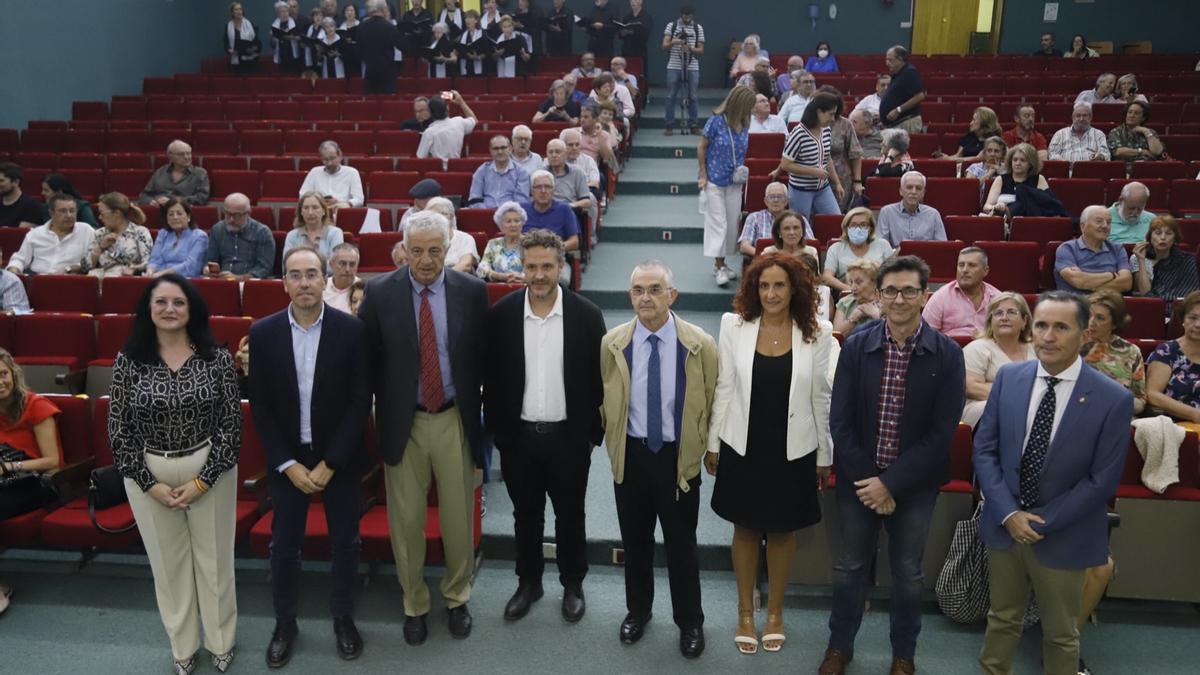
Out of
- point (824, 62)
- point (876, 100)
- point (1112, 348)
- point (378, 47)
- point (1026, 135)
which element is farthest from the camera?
point (824, 62)

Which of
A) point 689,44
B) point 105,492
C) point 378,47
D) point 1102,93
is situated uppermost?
point 689,44

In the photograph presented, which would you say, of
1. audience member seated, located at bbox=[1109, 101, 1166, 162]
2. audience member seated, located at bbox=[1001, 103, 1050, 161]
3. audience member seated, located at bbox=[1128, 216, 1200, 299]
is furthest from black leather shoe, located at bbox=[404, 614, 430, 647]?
audience member seated, located at bbox=[1109, 101, 1166, 162]

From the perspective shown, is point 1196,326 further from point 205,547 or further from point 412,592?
point 205,547

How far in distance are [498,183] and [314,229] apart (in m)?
1.36

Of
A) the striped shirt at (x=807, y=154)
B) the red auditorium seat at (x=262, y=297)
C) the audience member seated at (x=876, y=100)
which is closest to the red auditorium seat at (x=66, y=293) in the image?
the red auditorium seat at (x=262, y=297)

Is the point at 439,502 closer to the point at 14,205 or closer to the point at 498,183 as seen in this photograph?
the point at 498,183

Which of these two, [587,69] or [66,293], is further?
[587,69]

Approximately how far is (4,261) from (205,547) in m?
4.02

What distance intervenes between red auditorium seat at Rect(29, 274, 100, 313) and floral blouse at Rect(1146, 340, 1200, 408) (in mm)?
5222

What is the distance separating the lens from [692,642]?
9.91ft

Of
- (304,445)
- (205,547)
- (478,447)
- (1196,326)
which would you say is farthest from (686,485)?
(1196,326)

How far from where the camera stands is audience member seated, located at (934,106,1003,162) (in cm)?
713

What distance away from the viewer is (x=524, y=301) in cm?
304

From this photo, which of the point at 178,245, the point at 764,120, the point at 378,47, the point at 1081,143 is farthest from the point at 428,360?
the point at 378,47
